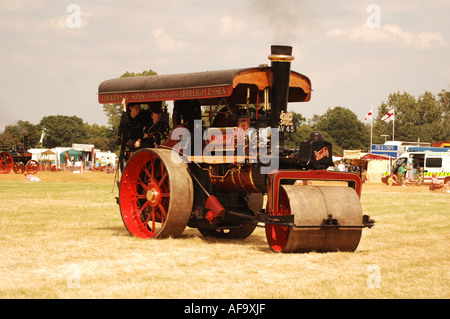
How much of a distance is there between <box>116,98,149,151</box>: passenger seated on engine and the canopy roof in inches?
11.6

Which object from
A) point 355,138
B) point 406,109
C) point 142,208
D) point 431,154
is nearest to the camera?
point 142,208

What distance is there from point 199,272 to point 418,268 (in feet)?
8.24

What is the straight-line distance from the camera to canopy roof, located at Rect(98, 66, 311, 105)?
9.48 metres

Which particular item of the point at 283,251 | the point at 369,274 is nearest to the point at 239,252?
the point at 283,251

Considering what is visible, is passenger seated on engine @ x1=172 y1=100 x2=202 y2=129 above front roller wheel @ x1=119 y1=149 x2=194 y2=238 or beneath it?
above

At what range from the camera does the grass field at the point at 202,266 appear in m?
6.40

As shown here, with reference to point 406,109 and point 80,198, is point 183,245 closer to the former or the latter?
point 80,198

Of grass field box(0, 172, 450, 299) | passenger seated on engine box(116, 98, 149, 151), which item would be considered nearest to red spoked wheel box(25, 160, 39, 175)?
grass field box(0, 172, 450, 299)

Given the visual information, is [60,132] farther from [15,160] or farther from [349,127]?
[15,160]

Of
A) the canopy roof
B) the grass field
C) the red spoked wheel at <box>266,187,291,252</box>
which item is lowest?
the grass field

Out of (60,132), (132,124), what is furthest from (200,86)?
(60,132)

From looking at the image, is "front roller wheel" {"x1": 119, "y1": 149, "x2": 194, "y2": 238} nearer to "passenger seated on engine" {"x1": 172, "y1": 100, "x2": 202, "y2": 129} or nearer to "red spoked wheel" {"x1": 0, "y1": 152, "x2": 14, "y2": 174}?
"passenger seated on engine" {"x1": 172, "y1": 100, "x2": 202, "y2": 129}

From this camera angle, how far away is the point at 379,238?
447 inches

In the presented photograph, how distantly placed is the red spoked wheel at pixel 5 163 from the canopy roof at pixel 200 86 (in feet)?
102
